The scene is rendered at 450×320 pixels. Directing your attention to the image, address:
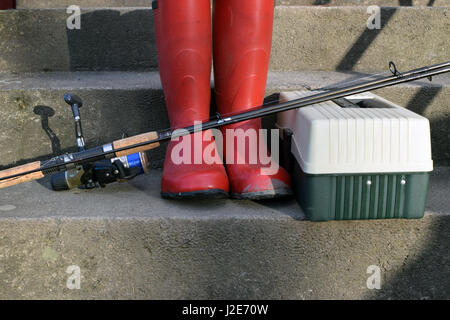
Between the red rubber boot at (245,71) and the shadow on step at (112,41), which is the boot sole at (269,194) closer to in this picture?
the red rubber boot at (245,71)

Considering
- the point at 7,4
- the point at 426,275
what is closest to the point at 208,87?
the point at 426,275

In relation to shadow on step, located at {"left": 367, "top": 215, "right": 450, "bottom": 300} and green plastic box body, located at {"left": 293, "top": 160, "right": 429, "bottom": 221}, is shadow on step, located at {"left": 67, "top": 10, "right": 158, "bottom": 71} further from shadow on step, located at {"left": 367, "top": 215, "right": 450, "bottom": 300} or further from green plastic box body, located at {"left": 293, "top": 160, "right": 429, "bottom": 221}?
shadow on step, located at {"left": 367, "top": 215, "right": 450, "bottom": 300}

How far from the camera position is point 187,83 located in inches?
45.3

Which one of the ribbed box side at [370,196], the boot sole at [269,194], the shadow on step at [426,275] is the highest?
the ribbed box side at [370,196]

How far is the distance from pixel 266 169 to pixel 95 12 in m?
0.96

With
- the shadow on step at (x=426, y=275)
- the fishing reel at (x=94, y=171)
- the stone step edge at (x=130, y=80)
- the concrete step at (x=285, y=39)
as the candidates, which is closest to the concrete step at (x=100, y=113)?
the stone step edge at (x=130, y=80)

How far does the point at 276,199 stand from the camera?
1.12 metres

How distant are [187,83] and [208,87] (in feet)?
0.23

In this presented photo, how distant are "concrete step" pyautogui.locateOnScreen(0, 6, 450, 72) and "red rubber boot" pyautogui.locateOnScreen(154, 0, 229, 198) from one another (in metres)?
0.53

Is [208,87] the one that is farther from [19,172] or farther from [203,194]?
[19,172]

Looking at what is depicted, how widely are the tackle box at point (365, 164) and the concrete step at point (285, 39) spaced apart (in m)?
0.66

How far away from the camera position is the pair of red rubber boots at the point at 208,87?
1.09 meters

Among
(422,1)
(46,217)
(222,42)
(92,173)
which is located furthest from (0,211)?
(422,1)
